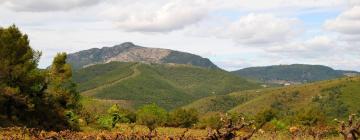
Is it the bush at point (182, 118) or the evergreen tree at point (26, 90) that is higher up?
the evergreen tree at point (26, 90)

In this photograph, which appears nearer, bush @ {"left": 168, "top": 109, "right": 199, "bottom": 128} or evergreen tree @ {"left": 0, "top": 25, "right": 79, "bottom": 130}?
evergreen tree @ {"left": 0, "top": 25, "right": 79, "bottom": 130}

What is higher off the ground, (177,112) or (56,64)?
(56,64)

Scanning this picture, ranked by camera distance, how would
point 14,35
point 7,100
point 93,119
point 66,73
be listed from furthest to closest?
1. point 93,119
2. point 66,73
3. point 14,35
4. point 7,100

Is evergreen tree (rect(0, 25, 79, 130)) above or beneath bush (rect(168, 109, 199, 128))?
above

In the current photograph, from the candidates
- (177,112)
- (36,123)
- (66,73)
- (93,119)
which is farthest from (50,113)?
(177,112)

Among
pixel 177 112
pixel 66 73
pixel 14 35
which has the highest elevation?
pixel 14 35

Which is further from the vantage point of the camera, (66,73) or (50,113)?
(66,73)

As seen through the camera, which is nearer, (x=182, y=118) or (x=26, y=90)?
(x=26, y=90)

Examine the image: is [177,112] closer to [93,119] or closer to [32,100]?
[93,119]

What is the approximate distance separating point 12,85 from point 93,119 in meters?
11.9

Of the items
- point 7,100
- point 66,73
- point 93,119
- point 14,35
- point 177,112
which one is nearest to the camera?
point 7,100

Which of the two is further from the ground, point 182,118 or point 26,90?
point 26,90

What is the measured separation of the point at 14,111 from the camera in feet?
129

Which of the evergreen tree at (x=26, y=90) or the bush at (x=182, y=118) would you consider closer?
the evergreen tree at (x=26, y=90)
